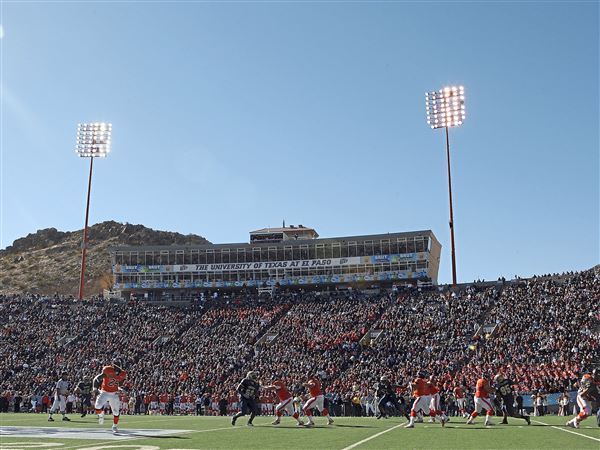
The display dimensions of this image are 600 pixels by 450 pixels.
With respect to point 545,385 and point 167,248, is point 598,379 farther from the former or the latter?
point 167,248

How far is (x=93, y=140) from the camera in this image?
68625 mm

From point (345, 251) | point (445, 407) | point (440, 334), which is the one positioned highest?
point (345, 251)

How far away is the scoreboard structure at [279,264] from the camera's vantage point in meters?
64.2

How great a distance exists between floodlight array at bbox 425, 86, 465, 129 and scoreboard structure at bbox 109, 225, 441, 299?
11.9 m

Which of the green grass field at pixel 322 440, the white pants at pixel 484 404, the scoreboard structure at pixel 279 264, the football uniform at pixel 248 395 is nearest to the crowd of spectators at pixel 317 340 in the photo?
the scoreboard structure at pixel 279 264

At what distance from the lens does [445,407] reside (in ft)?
102

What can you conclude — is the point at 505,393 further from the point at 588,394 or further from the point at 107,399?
the point at 107,399

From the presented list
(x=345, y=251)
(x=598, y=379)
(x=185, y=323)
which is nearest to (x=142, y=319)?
(x=185, y=323)

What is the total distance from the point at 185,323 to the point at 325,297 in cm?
1276

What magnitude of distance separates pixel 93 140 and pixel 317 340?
3676cm

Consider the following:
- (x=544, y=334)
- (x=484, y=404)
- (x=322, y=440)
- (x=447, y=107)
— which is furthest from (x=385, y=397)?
(x=447, y=107)

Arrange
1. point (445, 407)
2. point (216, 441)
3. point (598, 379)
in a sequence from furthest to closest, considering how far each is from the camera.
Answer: point (445, 407) → point (598, 379) → point (216, 441)

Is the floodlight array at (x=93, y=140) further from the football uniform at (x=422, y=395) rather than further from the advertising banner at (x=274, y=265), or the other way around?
the football uniform at (x=422, y=395)

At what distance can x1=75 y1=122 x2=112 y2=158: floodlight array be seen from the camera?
6862cm
